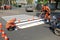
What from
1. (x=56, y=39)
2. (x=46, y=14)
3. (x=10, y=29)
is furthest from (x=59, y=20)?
(x=46, y=14)

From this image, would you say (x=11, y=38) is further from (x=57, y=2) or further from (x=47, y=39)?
(x=57, y=2)

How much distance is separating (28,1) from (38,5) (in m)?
79.8

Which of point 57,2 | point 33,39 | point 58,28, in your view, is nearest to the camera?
point 33,39

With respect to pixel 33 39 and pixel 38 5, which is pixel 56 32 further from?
pixel 38 5

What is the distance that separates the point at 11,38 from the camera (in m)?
10.5

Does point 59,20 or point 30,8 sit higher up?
point 59,20

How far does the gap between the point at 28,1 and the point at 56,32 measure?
123027 millimetres

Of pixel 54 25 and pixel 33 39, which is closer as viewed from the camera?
pixel 33 39

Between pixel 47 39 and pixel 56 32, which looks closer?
pixel 47 39

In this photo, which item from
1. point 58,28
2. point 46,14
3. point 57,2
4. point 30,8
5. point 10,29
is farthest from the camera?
point 57,2

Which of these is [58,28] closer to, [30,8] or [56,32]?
[56,32]

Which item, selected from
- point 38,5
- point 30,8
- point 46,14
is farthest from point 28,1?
point 46,14

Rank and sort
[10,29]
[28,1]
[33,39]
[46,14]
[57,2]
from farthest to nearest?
[28,1], [57,2], [46,14], [10,29], [33,39]

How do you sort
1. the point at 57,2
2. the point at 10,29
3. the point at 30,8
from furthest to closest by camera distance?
1. the point at 57,2
2. the point at 30,8
3. the point at 10,29
